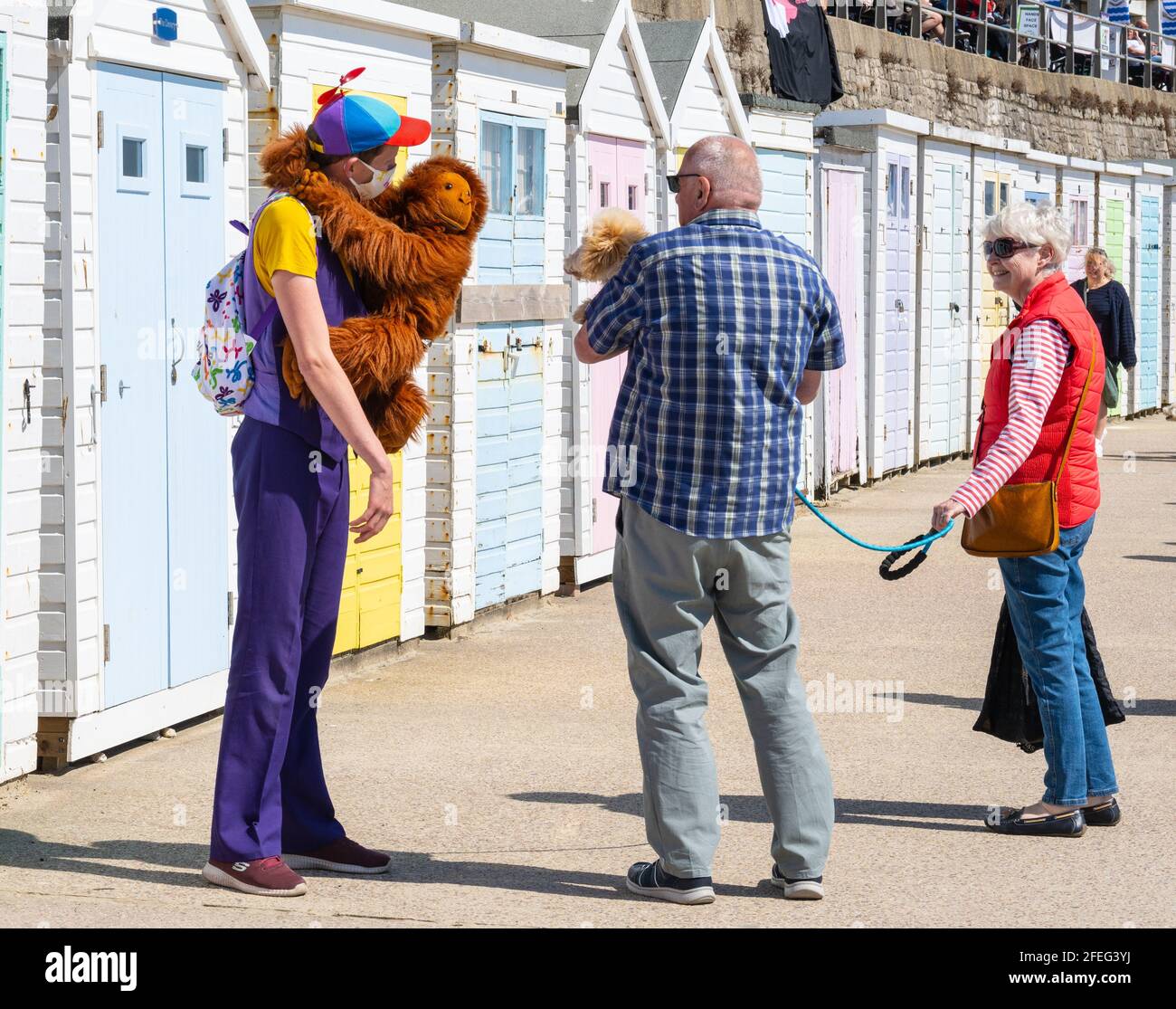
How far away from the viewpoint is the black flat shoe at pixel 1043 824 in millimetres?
5703

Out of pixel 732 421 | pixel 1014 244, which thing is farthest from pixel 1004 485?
pixel 732 421

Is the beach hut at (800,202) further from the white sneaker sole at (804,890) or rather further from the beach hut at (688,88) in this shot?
the white sneaker sole at (804,890)

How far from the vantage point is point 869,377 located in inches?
627

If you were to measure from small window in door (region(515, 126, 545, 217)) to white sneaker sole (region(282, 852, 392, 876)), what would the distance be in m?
4.84

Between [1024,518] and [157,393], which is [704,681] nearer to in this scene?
[1024,518]

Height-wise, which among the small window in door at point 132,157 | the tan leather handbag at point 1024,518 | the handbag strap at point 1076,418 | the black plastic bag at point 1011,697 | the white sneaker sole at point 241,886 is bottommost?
the white sneaker sole at point 241,886

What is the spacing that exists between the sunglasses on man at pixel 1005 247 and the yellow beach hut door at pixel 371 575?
3.00m

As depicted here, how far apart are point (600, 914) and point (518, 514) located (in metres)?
4.99

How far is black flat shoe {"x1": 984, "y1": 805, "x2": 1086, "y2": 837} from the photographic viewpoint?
5703 mm

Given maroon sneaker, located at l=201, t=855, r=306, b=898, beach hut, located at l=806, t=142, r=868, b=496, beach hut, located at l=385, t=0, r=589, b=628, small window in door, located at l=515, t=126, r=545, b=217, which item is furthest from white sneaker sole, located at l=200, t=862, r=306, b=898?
beach hut, located at l=806, t=142, r=868, b=496

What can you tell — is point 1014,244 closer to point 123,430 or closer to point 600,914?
point 600,914

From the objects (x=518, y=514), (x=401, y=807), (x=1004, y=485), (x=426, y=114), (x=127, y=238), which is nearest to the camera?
(x=1004, y=485)


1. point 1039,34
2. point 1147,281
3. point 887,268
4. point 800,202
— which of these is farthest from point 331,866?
point 1039,34

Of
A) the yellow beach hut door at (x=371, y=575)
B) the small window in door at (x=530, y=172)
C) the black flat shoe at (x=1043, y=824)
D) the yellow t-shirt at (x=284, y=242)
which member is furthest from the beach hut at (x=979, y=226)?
the yellow t-shirt at (x=284, y=242)
